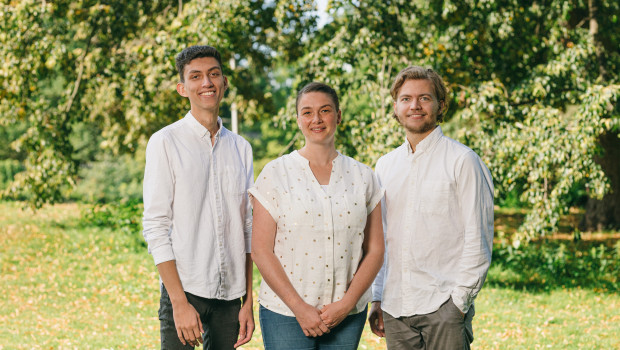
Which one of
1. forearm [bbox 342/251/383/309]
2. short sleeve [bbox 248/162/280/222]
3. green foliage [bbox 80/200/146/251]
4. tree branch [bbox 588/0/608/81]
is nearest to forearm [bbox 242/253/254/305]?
short sleeve [bbox 248/162/280/222]

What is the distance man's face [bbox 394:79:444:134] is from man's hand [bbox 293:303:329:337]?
0.95 meters

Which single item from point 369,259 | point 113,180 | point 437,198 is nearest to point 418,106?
point 437,198

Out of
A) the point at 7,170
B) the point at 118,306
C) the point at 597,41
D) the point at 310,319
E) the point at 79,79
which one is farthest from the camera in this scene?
the point at 7,170

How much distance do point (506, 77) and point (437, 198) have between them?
23.9ft

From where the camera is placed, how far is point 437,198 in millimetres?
2686

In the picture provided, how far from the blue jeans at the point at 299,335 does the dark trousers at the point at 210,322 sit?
0.79 ft

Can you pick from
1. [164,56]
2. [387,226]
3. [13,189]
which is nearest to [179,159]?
[387,226]

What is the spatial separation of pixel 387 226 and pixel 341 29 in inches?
224

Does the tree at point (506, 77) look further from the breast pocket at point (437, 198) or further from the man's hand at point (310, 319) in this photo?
the man's hand at point (310, 319)

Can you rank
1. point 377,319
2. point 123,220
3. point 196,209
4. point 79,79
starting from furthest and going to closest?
point 123,220
point 79,79
point 377,319
point 196,209

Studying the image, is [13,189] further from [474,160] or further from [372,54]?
[474,160]

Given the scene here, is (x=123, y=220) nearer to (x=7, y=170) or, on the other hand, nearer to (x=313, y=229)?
(x=313, y=229)

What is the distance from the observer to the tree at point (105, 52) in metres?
8.34

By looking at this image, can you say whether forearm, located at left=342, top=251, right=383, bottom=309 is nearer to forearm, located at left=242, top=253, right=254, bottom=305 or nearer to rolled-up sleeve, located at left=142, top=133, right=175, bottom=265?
forearm, located at left=242, top=253, right=254, bottom=305
